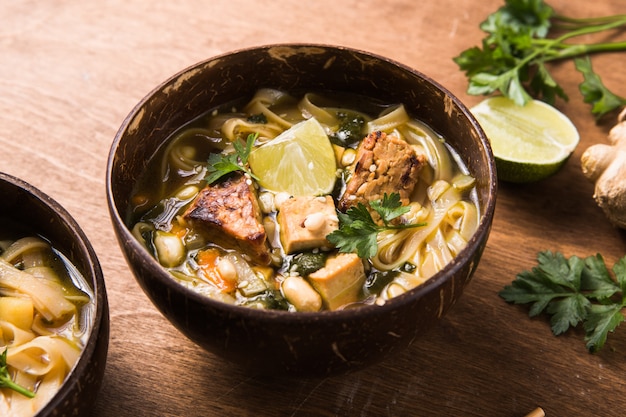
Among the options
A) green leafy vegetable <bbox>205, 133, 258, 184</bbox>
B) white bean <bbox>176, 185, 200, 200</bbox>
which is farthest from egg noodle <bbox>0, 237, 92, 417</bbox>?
green leafy vegetable <bbox>205, 133, 258, 184</bbox>

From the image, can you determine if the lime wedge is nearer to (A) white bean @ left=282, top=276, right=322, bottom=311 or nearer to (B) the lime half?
(A) white bean @ left=282, top=276, right=322, bottom=311

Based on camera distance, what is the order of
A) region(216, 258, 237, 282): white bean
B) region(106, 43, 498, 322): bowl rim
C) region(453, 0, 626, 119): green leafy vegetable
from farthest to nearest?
region(453, 0, 626, 119): green leafy vegetable, region(216, 258, 237, 282): white bean, region(106, 43, 498, 322): bowl rim

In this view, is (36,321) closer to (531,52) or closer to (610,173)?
(610,173)

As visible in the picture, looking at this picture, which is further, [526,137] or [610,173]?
[526,137]

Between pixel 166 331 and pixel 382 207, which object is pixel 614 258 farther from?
pixel 166 331

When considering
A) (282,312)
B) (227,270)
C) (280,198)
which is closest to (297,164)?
(280,198)

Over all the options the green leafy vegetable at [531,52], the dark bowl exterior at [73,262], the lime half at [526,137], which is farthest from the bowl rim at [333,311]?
the green leafy vegetable at [531,52]

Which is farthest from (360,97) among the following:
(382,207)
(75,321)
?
(75,321)
